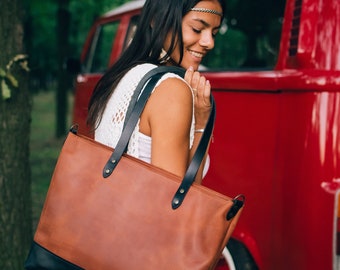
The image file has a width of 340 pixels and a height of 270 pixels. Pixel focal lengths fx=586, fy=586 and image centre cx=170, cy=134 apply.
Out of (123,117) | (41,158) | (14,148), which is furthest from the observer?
(41,158)

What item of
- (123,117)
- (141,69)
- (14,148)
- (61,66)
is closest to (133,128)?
(123,117)

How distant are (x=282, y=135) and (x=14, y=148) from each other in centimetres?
177

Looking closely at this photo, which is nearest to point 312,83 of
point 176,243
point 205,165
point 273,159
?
point 273,159

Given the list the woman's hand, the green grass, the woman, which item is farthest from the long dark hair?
the green grass

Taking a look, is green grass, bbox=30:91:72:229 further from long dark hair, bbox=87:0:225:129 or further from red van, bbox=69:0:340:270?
long dark hair, bbox=87:0:225:129

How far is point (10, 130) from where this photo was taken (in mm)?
3555

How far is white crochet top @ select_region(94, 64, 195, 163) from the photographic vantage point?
A: 1.74 meters

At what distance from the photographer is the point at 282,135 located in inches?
101

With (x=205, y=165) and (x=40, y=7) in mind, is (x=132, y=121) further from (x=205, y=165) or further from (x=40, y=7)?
(x=40, y=7)

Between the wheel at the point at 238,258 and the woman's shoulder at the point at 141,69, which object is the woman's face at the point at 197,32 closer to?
the woman's shoulder at the point at 141,69

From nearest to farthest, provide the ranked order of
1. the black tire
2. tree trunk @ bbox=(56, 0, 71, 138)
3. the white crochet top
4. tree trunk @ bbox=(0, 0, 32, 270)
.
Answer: the white crochet top
the black tire
tree trunk @ bbox=(0, 0, 32, 270)
tree trunk @ bbox=(56, 0, 71, 138)

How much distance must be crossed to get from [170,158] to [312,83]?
96 centimetres

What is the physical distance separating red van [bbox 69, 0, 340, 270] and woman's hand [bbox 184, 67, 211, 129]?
67 centimetres

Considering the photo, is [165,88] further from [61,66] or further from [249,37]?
[61,66]
